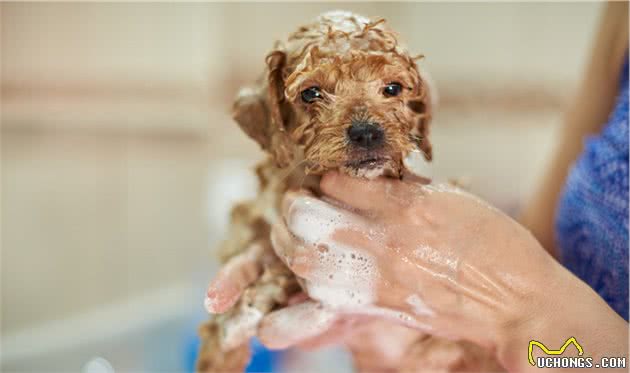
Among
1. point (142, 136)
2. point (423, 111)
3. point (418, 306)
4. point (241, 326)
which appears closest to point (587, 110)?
point (423, 111)

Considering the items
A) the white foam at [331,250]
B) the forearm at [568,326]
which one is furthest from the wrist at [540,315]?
the white foam at [331,250]

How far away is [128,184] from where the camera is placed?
2008mm

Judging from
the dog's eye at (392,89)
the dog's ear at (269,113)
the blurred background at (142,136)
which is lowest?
the blurred background at (142,136)

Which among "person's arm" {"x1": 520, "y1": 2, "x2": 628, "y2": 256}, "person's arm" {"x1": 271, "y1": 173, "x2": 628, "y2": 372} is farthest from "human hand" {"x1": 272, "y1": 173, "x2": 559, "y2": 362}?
"person's arm" {"x1": 520, "y1": 2, "x2": 628, "y2": 256}

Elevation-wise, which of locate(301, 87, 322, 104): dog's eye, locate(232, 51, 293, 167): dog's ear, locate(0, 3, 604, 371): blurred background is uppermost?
locate(301, 87, 322, 104): dog's eye

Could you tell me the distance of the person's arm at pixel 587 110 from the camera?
863mm

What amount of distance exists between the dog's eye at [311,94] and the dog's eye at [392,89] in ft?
0.22

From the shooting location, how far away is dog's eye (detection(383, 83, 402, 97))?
1.96 feet

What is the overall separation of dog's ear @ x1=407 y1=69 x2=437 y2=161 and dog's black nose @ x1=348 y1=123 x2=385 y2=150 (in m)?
0.08

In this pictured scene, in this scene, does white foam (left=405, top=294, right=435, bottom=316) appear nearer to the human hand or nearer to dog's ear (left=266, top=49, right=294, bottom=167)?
the human hand

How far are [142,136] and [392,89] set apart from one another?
1.54 m

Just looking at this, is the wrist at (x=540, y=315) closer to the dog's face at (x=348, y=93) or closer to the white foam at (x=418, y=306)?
the white foam at (x=418, y=306)

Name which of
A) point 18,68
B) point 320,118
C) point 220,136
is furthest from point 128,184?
point 320,118

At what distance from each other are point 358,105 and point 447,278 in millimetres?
196
